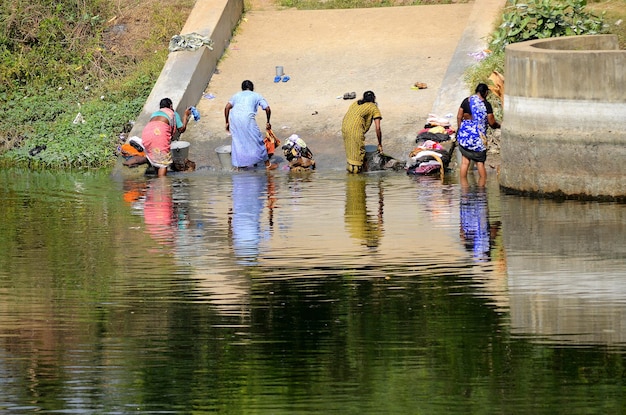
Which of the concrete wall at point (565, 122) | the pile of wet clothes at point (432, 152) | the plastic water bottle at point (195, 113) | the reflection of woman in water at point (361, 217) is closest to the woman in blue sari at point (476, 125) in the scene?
the concrete wall at point (565, 122)

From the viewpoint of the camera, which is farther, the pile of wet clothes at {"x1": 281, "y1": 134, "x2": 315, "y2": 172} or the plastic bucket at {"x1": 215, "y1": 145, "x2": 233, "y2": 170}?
the plastic bucket at {"x1": 215, "y1": 145, "x2": 233, "y2": 170}

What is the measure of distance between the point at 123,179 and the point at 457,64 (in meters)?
5.54

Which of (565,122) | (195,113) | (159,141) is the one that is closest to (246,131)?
(159,141)

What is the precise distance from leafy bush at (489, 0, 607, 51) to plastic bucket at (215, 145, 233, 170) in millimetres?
4458

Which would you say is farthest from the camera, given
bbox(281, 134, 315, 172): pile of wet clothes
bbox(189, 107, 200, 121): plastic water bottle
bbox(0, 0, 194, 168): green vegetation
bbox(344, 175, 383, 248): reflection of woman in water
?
bbox(0, 0, 194, 168): green vegetation

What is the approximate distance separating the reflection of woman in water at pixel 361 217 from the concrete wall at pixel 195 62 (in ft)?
13.9

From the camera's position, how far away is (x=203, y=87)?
73.3 feet

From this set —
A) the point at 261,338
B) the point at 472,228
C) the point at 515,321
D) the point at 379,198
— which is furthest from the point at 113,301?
the point at 379,198

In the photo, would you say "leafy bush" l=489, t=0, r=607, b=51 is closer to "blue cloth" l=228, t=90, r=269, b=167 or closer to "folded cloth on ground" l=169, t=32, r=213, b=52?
"blue cloth" l=228, t=90, r=269, b=167

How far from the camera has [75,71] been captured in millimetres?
24047

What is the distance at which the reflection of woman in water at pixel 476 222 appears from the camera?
12.9m

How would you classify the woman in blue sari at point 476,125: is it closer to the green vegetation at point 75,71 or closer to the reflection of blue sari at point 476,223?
the reflection of blue sari at point 476,223

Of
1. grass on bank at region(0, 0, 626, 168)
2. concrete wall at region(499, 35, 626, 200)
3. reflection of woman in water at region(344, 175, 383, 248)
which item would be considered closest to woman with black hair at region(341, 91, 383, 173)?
reflection of woman in water at region(344, 175, 383, 248)

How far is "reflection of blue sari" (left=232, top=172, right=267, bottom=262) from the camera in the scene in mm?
13305
